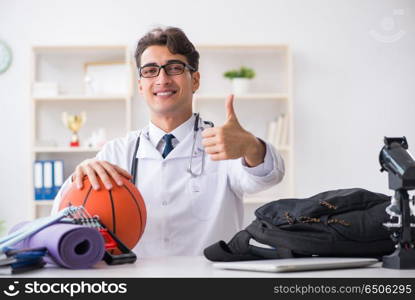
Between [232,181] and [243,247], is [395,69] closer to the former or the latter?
[232,181]

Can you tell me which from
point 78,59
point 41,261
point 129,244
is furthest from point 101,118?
point 41,261

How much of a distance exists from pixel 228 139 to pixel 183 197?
0.78 metres

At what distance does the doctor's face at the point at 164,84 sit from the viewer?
2.36 meters

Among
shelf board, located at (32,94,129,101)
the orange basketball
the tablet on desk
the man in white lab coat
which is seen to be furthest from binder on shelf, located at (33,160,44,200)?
the tablet on desk

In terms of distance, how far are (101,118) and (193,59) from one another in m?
2.95

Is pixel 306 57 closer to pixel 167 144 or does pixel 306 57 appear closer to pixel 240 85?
pixel 240 85

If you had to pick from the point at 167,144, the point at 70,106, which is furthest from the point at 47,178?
the point at 167,144

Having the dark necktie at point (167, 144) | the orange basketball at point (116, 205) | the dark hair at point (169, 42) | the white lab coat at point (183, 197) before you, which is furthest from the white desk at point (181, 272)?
the dark hair at point (169, 42)

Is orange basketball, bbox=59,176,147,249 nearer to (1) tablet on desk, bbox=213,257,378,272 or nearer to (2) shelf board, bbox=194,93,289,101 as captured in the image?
(1) tablet on desk, bbox=213,257,378,272

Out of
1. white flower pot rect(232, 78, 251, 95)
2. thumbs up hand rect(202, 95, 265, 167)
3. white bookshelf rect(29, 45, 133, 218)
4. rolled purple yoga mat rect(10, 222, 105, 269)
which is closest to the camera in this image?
rolled purple yoga mat rect(10, 222, 105, 269)

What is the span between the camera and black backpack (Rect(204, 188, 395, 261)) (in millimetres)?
1370

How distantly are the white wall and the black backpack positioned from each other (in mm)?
3845

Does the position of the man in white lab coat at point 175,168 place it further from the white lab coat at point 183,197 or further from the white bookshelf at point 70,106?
the white bookshelf at point 70,106

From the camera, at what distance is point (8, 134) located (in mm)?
5246
